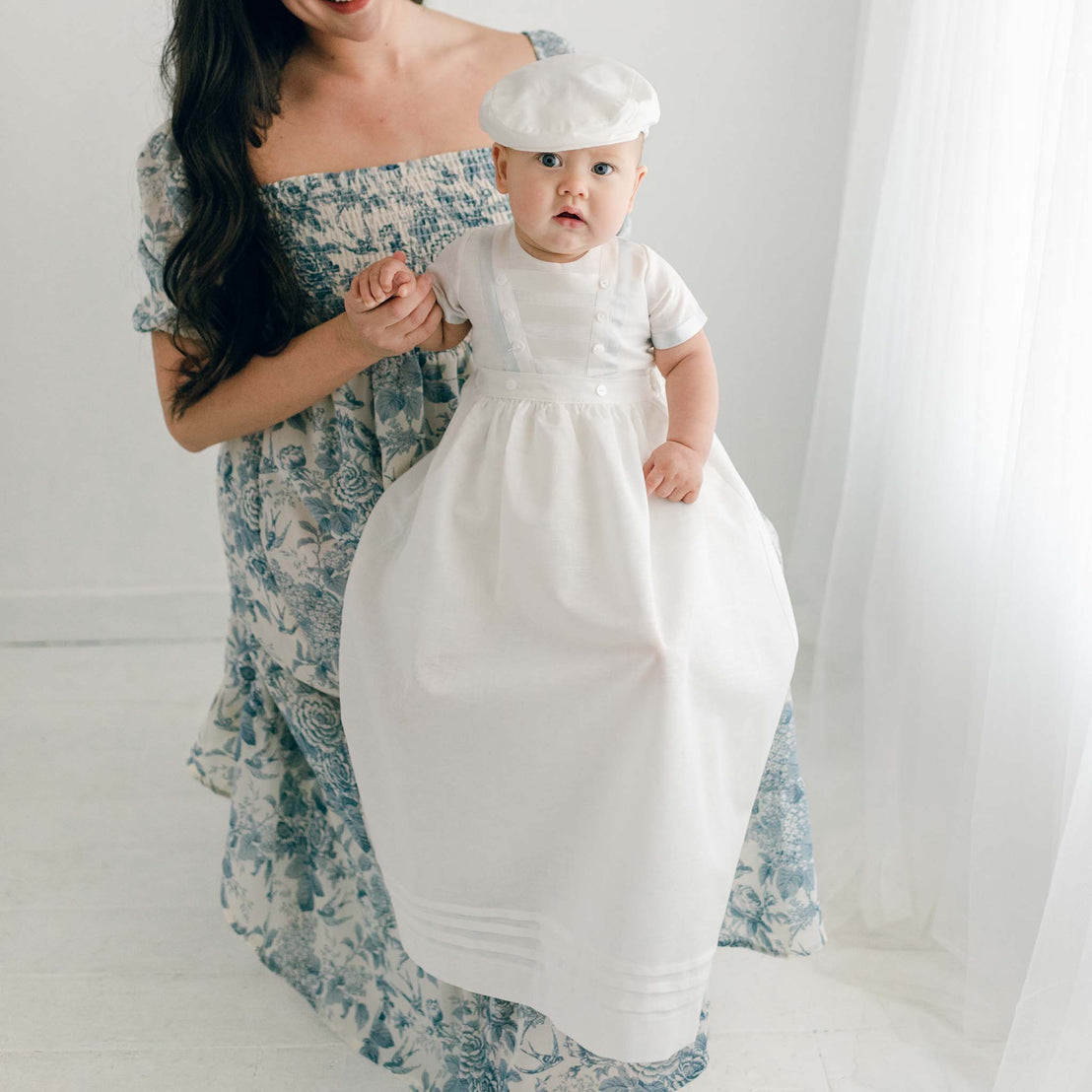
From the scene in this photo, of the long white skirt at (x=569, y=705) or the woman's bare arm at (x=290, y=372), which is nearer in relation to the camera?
the long white skirt at (x=569, y=705)

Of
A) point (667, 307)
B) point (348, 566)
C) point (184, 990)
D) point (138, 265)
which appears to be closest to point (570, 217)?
point (667, 307)

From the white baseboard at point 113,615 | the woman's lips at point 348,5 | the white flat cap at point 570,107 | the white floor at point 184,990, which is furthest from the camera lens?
the white baseboard at point 113,615

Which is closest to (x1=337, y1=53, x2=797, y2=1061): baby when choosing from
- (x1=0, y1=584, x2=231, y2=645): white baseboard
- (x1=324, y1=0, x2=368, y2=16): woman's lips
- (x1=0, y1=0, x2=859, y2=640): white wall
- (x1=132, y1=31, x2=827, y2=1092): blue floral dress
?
(x1=132, y1=31, x2=827, y2=1092): blue floral dress

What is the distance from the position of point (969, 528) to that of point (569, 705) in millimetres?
727

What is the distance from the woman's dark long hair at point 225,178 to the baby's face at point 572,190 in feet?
1.11

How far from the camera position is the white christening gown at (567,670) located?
3.12 ft

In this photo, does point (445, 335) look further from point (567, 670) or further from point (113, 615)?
point (113, 615)

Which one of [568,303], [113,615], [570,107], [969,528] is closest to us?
[570,107]

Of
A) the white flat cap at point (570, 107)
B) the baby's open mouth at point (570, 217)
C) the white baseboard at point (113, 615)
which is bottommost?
the white baseboard at point (113, 615)

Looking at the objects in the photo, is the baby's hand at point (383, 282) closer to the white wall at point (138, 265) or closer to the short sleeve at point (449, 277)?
the short sleeve at point (449, 277)

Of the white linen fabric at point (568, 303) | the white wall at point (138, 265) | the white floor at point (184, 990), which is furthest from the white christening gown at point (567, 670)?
the white wall at point (138, 265)

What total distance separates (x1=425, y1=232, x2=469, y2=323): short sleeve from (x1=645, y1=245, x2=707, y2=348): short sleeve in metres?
0.18

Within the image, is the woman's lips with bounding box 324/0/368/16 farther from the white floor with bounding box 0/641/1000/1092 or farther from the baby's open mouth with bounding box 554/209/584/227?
the white floor with bounding box 0/641/1000/1092

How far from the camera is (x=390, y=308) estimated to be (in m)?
1.04
